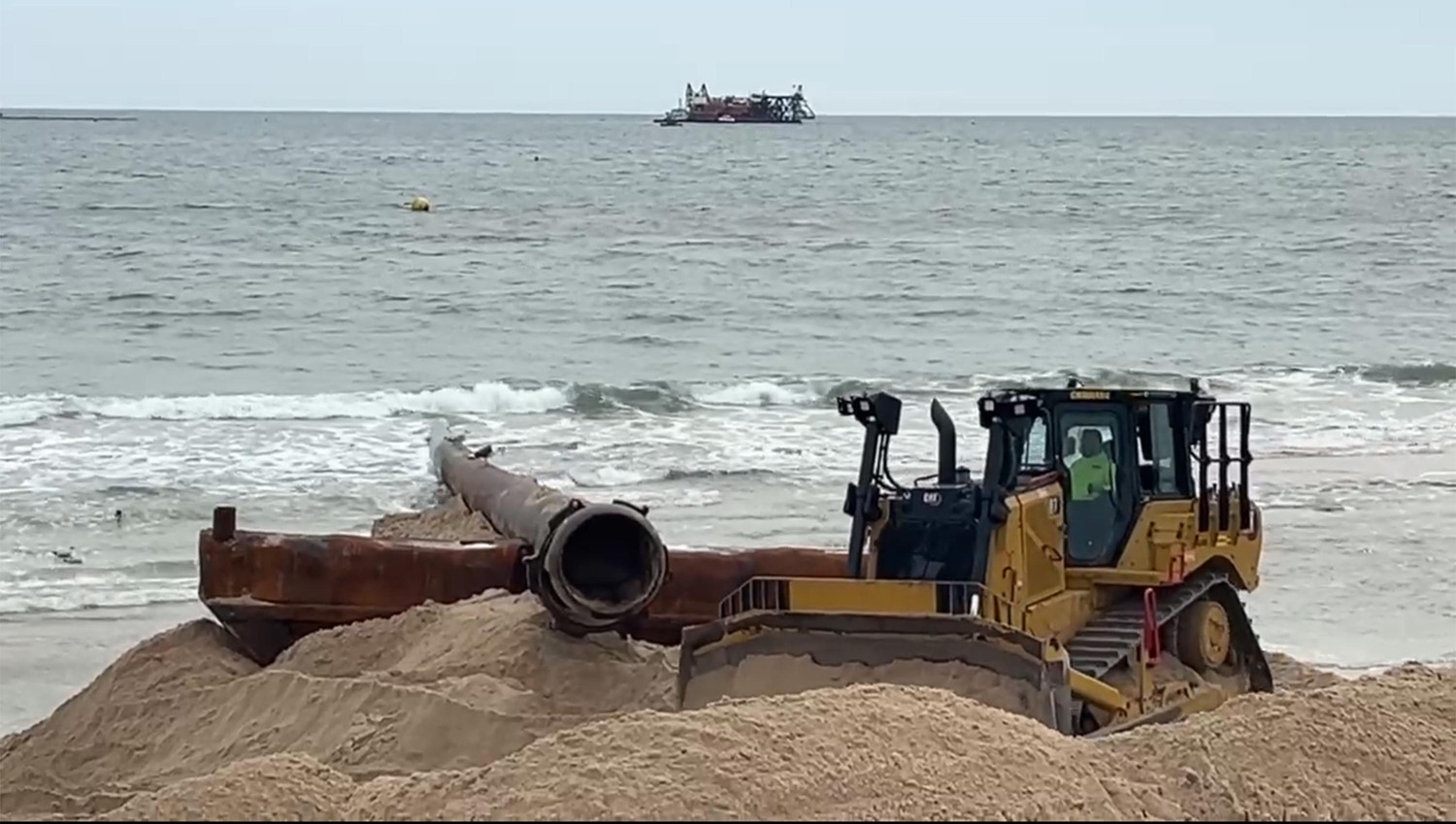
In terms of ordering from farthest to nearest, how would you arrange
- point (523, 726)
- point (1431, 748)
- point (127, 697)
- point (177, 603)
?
point (177, 603)
point (127, 697)
point (523, 726)
point (1431, 748)

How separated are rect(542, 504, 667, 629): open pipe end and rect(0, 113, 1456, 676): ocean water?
→ 5151 mm

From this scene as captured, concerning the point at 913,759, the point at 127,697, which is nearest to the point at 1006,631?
the point at 913,759

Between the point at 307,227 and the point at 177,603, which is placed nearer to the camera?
the point at 177,603

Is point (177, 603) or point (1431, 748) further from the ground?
point (1431, 748)

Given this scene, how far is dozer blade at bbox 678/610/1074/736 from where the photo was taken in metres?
7.35

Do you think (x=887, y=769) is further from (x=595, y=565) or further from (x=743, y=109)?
(x=743, y=109)

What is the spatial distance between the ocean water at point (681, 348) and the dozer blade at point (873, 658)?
5.79m

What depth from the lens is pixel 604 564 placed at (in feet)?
32.2

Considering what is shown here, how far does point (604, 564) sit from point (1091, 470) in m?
2.51

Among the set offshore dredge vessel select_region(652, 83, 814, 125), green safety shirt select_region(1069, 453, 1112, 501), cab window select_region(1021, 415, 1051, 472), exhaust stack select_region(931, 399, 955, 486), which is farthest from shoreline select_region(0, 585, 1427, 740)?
offshore dredge vessel select_region(652, 83, 814, 125)

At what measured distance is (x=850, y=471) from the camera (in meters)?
Result: 19.2

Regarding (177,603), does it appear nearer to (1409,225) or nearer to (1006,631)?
(1006,631)

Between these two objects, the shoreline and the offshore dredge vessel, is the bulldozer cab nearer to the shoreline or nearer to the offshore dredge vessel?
the shoreline

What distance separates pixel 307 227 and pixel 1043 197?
2690 cm
